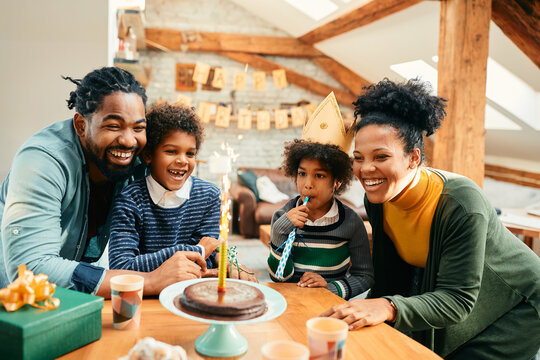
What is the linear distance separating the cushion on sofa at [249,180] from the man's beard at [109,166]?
14.6ft

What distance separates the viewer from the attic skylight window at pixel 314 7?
18.3 ft

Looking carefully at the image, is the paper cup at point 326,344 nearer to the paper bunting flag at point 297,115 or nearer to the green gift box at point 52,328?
the green gift box at point 52,328

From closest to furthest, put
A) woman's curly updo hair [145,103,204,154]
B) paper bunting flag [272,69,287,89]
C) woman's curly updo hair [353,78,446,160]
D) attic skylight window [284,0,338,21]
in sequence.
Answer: woman's curly updo hair [353,78,446,160] < woman's curly updo hair [145,103,204,154] < attic skylight window [284,0,338,21] < paper bunting flag [272,69,287,89]

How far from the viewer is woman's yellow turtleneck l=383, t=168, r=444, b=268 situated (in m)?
1.57

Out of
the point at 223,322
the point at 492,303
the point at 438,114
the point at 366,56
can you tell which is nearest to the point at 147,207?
the point at 223,322

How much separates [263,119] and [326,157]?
5005 mm

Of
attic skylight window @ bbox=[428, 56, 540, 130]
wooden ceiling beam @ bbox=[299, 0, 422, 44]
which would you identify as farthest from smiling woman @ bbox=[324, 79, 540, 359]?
attic skylight window @ bbox=[428, 56, 540, 130]

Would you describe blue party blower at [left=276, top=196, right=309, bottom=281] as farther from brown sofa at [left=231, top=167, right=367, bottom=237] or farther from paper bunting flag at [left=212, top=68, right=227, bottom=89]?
paper bunting flag at [left=212, top=68, right=227, bottom=89]

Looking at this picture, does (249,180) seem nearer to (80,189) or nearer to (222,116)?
(222,116)

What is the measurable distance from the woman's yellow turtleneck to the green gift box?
1075mm

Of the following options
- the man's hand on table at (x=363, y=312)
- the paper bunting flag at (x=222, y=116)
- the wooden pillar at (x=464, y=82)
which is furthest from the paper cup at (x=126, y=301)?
the paper bunting flag at (x=222, y=116)

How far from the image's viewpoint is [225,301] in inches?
39.5

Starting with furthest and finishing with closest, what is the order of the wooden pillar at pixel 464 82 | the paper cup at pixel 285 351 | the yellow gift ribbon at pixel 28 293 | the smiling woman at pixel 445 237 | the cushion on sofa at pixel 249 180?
the cushion on sofa at pixel 249 180 < the wooden pillar at pixel 464 82 < the smiling woman at pixel 445 237 < the yellow gift ribbon at pixel 28 293 < the paper cup at pixel 285 351

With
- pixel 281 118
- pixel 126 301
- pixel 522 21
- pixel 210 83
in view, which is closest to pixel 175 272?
pixel 126 301
